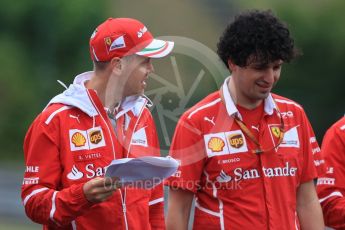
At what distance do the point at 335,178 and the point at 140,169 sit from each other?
1.45 meters

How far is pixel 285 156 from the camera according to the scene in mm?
5441

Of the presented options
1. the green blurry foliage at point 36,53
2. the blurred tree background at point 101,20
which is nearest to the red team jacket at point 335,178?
the blurred tree background at point 101,20

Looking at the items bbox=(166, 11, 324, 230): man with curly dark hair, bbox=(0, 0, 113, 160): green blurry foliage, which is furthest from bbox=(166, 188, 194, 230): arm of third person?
bbox=(0, 0, 113, 160): green blurry foliage

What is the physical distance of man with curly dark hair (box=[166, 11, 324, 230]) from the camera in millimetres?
5320

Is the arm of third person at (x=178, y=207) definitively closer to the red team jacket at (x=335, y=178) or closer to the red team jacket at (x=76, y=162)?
the red team jacket at (x=76, y=162)

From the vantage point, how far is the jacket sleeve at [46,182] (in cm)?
513

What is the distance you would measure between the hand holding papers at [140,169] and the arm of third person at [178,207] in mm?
425

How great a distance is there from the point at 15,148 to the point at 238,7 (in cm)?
560

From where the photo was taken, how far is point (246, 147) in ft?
17.7

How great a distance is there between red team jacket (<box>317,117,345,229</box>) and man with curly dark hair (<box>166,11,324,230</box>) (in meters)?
0.27

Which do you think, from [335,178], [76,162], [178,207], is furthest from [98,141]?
[335,178]

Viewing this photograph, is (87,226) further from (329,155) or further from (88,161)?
(329,155)

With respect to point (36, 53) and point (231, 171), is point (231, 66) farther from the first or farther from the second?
point (36, 53)

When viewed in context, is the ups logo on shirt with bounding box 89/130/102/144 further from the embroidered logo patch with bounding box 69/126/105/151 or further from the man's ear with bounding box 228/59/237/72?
the man's ear with bounding box 228/59/237/72
